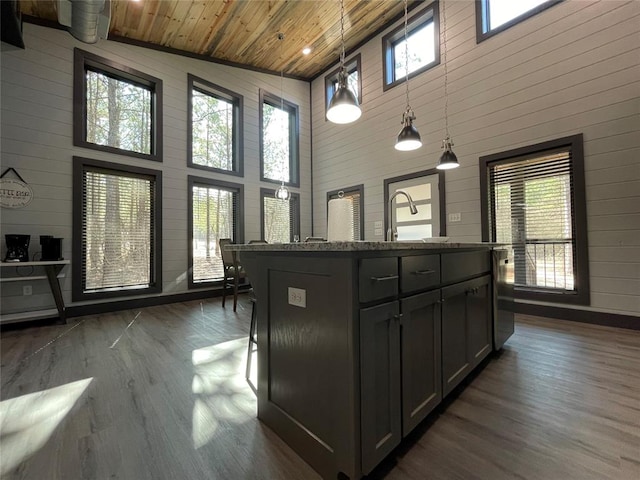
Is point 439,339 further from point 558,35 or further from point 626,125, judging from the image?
point 558,35

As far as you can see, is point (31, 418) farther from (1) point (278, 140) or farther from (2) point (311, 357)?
(1) point (278, 140)

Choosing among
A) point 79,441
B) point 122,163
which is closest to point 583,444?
point 79,441

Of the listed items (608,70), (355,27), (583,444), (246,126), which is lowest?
(583,444)

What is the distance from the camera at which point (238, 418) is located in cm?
151

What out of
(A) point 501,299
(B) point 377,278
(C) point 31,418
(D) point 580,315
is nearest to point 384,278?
(B) point 377,278

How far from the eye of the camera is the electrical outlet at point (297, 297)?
120 cm

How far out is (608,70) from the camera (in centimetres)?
298

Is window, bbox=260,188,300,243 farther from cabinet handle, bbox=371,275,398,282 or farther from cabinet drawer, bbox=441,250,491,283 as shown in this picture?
cabinet handle, bbox=371,275,398,282

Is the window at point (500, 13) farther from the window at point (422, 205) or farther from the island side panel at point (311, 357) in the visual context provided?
the island side panel at point (311, 357)

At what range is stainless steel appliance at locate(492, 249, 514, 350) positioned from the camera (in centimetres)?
218

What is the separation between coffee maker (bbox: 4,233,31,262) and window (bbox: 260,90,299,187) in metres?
3.52

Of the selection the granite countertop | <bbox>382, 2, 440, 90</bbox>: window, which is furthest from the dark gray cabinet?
<bbox>382, 2, 440, 90</bbox>: window

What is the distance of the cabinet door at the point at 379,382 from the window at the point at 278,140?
16.4 feet

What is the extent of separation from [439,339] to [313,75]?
638cm
